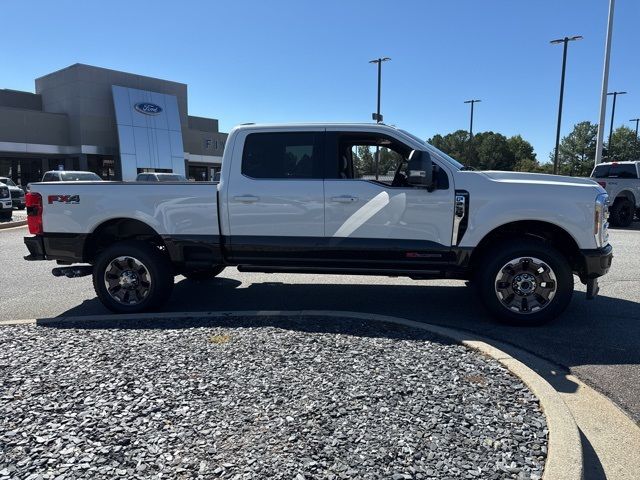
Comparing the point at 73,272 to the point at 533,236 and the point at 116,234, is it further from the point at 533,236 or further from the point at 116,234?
the point at 533,236

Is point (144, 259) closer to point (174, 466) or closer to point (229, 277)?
point (229, 277)

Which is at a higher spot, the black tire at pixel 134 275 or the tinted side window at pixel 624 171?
the tinted side window at pixel 624 171

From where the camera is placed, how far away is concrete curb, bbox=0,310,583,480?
2.51 metres

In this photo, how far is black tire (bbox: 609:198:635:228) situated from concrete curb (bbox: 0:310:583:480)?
553 inches

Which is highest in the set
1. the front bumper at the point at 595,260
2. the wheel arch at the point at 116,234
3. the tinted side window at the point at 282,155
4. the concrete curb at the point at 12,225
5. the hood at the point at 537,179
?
the tinted side window at the point at 282,155

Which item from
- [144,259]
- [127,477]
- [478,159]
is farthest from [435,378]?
[478,159]

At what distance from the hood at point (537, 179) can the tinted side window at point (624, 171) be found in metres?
12.9

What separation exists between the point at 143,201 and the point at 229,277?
2822mm

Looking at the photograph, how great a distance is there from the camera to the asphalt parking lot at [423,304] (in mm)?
4273

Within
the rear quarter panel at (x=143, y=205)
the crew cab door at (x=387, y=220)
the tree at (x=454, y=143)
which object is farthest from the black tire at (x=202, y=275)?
the tree at (x=454, y=143)

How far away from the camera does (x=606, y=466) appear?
9.06ft

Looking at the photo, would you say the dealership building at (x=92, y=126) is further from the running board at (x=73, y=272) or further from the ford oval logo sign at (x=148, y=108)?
the running board at (x=73, y=272)

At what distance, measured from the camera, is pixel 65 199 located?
18.3 feet

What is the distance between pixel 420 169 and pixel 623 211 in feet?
47.1
